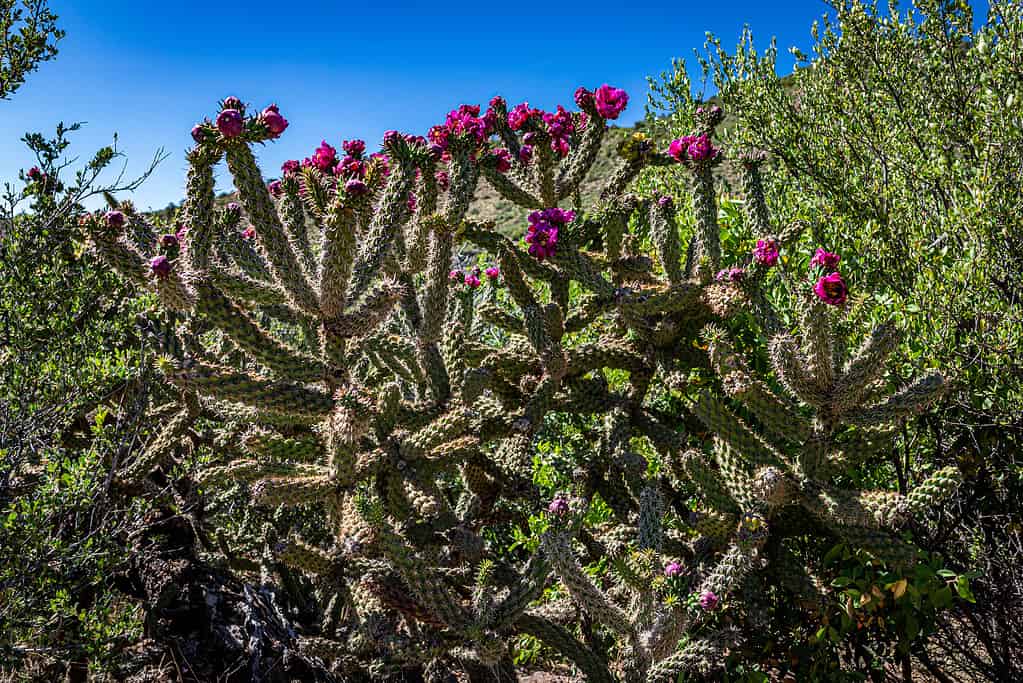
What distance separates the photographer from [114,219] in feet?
10.4

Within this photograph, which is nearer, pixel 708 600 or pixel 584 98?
pixel 708 600

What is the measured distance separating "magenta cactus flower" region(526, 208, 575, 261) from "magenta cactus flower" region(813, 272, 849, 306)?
141 cm

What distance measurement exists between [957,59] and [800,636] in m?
3.53

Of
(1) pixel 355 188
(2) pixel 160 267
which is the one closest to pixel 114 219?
(2) pixel 160 267

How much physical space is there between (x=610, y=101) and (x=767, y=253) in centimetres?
148

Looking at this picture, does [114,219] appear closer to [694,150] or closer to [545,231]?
[545,231]

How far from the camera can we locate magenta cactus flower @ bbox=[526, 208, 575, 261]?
12.8 feet

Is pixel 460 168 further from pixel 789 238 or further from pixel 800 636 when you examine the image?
pixel 800 636

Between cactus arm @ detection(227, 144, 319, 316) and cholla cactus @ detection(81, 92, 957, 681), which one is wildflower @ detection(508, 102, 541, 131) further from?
cactus arm @ detection(227, 144, 319, 316)

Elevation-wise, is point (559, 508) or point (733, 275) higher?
point (733, 275)

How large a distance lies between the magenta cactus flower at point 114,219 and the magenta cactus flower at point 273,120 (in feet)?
2.57

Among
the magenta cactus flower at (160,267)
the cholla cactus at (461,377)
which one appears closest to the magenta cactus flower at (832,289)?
the cholla cactus at (461,377)

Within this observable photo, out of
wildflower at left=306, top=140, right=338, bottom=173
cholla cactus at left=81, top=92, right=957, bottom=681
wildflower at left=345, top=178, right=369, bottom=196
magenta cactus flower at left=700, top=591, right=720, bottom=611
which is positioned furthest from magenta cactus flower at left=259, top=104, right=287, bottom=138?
magenta cactus flower at left=700, top=591, right=720, bottom=611

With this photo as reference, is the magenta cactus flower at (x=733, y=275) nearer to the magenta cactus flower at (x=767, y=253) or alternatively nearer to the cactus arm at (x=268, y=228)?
the magenta cactus flower at (x=767, y=253)
